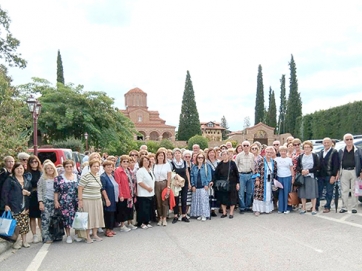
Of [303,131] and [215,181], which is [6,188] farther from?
[303,131]

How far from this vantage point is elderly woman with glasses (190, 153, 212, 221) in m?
8.51

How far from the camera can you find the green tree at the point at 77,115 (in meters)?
25.5

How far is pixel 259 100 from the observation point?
78.4 metres

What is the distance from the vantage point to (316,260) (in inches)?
199

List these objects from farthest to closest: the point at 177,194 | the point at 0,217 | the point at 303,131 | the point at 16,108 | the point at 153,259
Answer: the point at 303,131 → the point at 16,108 → the point at 177,194 → the point at 0,217 → the point at 153,259

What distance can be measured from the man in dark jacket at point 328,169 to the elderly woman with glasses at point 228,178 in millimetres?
2230

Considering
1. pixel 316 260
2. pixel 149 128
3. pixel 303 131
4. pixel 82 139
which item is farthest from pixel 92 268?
pixel 149 128

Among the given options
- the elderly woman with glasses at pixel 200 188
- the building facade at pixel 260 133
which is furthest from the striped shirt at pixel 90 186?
the building facade at pixel 260 133

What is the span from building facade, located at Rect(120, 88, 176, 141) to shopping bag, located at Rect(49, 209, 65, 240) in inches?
2610

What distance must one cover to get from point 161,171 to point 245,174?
2.49m

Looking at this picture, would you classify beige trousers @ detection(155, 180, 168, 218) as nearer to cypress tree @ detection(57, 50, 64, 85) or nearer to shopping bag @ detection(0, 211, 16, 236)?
shopping bag @ detection(0, 211, 16, 236)

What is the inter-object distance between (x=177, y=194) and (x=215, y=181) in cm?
119

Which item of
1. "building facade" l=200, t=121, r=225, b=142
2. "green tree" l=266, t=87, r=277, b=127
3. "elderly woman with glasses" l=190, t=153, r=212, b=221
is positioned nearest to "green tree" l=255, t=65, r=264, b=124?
"green tree" l=266, t=87, r=277, b=127

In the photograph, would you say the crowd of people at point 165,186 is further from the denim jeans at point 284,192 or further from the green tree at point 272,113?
the green tree at point 272,113
